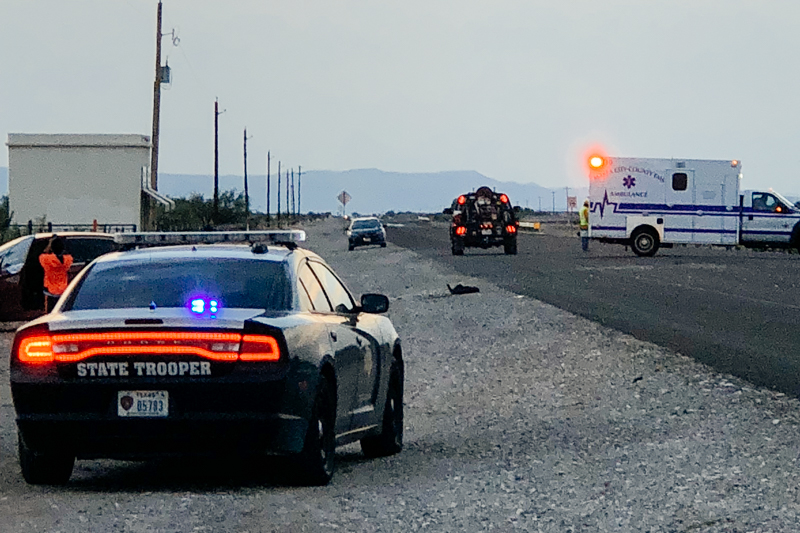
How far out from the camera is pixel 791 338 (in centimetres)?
1872

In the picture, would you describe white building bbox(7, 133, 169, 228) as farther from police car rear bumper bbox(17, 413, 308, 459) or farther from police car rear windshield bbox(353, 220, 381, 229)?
police car rear bumper bbox(17, 413, 308, 459)

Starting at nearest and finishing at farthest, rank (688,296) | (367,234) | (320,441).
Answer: (320,441), (688,296), (367,234)

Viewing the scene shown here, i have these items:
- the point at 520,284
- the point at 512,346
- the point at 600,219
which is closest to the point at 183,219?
the point at 600,219

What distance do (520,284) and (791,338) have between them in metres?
13.2

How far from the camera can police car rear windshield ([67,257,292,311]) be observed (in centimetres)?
878

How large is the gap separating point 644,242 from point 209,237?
36.4 m

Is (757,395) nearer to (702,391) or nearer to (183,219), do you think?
(702,391)

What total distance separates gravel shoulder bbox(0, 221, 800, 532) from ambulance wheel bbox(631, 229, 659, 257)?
92.9 feet

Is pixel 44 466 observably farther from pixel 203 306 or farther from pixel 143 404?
pixel 203 306

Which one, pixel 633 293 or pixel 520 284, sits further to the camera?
pixel 520 284

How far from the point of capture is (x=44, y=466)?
855cm

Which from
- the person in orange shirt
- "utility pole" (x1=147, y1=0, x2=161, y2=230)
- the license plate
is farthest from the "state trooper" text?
"utility pole" (x1=147, y1=0, x2=161, y2=230)

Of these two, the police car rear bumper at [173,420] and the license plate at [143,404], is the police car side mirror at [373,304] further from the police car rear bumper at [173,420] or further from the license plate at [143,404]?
the license plate at [143,404]

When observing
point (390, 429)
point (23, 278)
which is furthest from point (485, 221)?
point (390, 429)
